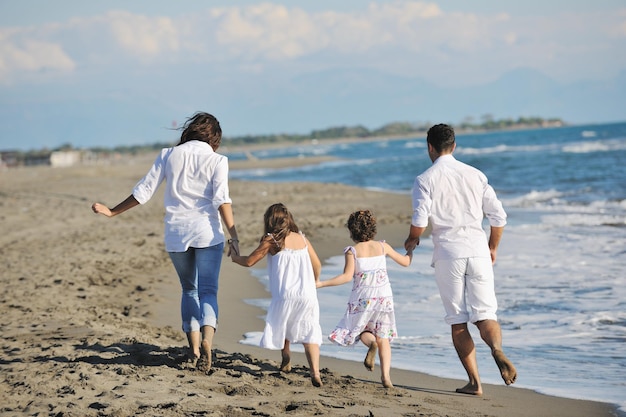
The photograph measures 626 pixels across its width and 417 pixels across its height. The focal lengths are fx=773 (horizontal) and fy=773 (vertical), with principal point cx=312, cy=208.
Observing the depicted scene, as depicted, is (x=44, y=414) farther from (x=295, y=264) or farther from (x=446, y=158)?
(x=446, y=158)

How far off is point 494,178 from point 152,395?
92.1ft

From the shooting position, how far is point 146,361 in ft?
17.7

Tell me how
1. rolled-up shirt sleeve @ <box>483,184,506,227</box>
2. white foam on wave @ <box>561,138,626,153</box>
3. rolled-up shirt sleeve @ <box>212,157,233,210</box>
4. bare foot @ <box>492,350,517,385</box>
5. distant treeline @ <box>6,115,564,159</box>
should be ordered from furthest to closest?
distant treeline @ <box>6,115,564,159</box>
white foam on wave @ <box>561,138,626,153</box>
rolled-up shirt sleeve @ <box>212,157,233,210</box>
rolled-up shirt sleeve @ <box>483,184,506,227</box>
bare foot @ <box>492,350,517,385</box>

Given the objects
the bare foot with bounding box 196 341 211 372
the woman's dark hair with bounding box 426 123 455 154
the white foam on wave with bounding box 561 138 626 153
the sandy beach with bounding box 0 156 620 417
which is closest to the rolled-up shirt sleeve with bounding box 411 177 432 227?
the woman's dark hair with bounding box 426 123 455 154

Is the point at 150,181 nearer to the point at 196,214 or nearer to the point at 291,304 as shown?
the point at 196,214

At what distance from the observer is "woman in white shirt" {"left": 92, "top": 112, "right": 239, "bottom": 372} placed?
521 cm

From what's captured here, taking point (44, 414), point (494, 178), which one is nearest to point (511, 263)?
point (44, 414)

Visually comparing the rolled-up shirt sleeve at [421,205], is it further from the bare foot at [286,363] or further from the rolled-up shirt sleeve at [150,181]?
the rolled-up shirt sleeve at [150,181]

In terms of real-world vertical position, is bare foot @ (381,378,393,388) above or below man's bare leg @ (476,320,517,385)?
below

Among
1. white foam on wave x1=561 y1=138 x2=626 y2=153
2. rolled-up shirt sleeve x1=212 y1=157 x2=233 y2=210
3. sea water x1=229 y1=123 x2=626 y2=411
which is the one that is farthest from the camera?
white foam on wave x1=561 y1=138 x2=626 y2=153

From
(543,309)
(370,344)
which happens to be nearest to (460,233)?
(370,344)

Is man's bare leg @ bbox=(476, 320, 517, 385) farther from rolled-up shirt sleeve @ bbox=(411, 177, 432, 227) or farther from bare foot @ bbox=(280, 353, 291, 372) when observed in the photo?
bare foot @ bbox=(280, 353, 291, 372)

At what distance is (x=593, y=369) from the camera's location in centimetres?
582

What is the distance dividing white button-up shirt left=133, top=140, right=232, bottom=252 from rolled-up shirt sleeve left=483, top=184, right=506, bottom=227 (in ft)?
5.64
